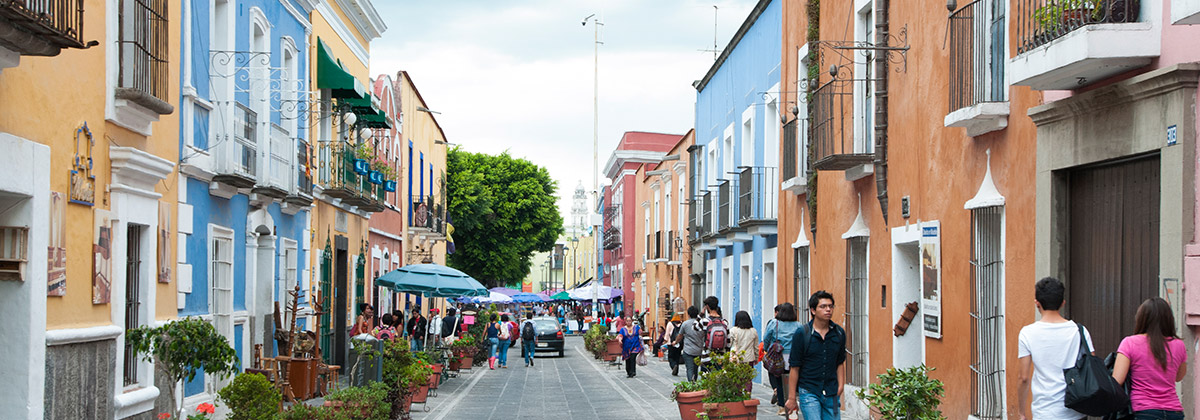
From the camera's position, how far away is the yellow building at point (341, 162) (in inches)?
779

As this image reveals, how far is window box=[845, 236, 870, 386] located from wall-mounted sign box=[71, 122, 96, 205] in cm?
927

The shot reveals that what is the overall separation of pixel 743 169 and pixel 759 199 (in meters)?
0.74

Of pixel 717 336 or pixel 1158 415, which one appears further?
pixel 717 336

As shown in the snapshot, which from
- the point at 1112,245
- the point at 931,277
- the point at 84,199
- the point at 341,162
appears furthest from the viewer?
the point at 341,162

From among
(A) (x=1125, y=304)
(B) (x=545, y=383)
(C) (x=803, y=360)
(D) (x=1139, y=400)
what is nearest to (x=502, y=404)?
(B) (x=545, y=383)

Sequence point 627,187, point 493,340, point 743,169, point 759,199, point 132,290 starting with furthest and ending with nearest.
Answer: point 627,187 → point 493,340 → point 743,169 → point 759,199 → point 132,290

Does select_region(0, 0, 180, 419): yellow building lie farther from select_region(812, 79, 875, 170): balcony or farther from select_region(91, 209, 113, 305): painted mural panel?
select_region(812, 79, 875, 170): balcony

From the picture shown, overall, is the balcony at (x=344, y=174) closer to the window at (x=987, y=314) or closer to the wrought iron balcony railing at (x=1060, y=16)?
the window at (x=987, y=314)

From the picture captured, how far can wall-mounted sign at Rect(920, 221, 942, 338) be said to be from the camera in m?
11.9

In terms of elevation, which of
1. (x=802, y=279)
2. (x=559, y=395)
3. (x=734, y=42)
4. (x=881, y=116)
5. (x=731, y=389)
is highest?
(x=734, y=42)

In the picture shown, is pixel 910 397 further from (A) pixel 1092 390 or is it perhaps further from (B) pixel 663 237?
(B) pixel 663 237

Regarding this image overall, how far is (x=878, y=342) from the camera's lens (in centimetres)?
1427

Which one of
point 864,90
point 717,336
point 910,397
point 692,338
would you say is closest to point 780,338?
point 717,336

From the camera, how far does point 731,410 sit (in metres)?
11.7
